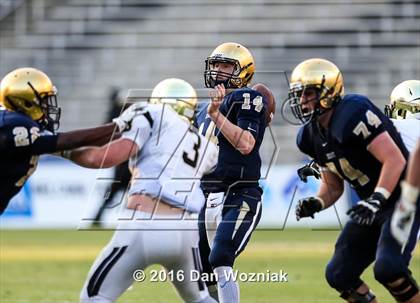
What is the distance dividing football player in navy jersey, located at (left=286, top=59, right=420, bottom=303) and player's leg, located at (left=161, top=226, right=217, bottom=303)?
91 centimetres

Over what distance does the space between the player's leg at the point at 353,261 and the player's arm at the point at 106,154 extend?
1.53 m

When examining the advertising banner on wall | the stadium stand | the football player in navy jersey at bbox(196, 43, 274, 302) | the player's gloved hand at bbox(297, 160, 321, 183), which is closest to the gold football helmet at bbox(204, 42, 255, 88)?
the football player in navy jersey at bbox(196, 43, 274, 302)

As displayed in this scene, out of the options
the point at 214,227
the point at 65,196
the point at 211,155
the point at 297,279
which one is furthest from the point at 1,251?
the point at 211,155

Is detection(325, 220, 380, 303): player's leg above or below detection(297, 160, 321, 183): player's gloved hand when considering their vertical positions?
below

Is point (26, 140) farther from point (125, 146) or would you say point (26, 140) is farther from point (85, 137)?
point (125, 146)

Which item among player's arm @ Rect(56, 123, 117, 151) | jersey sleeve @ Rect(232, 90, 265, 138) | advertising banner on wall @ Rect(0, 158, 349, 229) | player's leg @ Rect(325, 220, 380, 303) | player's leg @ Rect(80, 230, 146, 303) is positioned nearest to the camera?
player's leg @ Rect(80, 230, 146, 303)

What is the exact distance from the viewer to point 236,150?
23.4ft

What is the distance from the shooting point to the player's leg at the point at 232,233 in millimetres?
6742

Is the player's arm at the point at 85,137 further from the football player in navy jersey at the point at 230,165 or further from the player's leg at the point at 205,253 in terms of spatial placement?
the player's leg at the point at 205,253

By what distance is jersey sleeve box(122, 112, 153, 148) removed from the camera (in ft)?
17.9

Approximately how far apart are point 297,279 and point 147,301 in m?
2.25

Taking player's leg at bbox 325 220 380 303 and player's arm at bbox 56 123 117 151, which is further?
player's leg at bbox 325 220 380 303

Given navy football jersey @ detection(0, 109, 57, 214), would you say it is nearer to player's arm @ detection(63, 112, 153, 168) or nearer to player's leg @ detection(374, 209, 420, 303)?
player's arm @ detection(63, 112, 153, 168)

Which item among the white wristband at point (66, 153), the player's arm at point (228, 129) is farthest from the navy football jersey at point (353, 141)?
the white wristband at point (66, 153)
